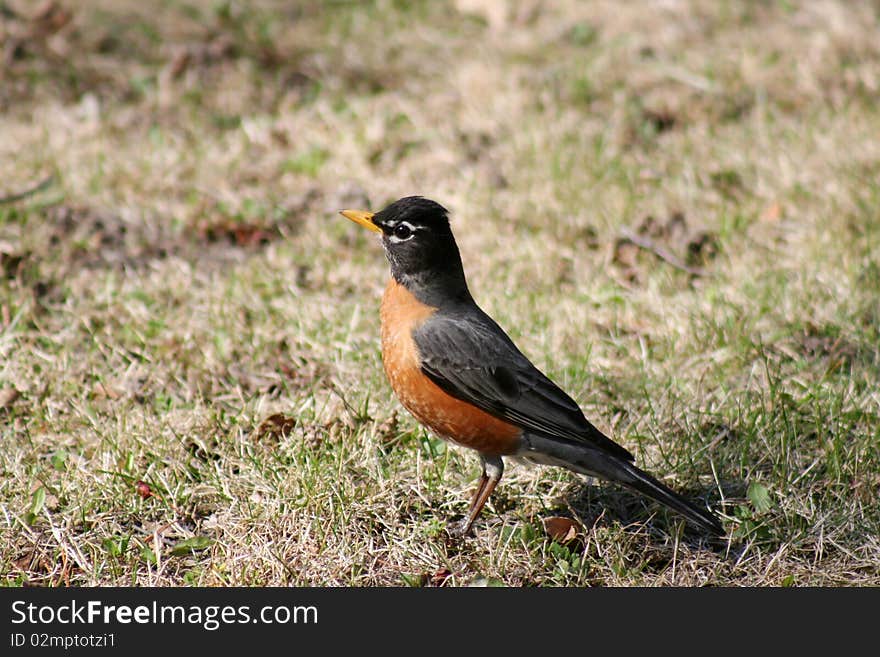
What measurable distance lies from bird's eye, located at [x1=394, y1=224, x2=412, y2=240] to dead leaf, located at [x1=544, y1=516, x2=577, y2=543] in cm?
122

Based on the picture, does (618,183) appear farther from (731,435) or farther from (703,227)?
(731,435)

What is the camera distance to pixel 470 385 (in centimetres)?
426

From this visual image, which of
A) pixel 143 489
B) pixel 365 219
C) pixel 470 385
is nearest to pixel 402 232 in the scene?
pixel 365 219

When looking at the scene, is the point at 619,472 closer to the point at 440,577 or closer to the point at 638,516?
the point at 638,516

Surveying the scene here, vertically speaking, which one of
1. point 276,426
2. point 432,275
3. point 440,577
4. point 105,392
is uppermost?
point 432,275

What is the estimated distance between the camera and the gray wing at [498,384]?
164 inches

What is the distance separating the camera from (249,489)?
4.38m

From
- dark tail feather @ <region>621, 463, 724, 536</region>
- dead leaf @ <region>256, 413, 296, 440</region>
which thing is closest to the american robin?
dark tail feather @ <region>621, 463, 724, 536</region>

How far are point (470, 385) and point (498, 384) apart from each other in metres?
0.11

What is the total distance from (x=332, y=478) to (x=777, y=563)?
5.40ft

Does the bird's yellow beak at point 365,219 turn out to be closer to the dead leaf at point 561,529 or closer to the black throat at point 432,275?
the black throat at point 432,275

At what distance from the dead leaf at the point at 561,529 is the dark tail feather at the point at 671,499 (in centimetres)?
30

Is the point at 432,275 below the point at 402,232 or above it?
below

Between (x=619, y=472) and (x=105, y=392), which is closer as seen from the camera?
(x=619, y=472)
